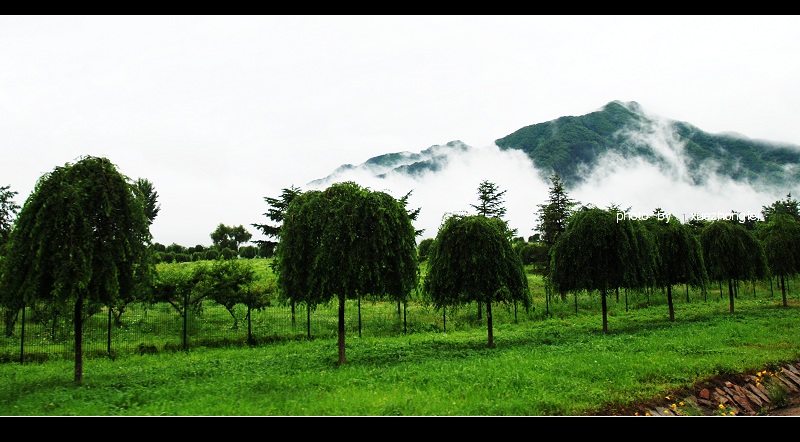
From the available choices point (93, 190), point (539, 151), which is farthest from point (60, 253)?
point (539, 151)

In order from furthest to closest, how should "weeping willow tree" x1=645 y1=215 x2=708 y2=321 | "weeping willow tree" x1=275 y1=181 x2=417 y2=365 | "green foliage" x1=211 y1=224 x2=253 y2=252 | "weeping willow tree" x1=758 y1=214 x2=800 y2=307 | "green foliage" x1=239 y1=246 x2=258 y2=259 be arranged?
"green foliage" x1=211 y1=224 x2=253 y2=252, "green foliage" x1=239 y1=246 x2=258 y2=259, "weeping willow tree" x1=758 y1=214 x2=800 y2=307, "weeping willow tree" x1=645 y1=215 x2=708 y2=321, "weeping willow tree" x1=275 y1=181 x2=417 y2=365

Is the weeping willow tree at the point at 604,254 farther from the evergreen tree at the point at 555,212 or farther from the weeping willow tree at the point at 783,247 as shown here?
the evergreen tree at the point at 555,212

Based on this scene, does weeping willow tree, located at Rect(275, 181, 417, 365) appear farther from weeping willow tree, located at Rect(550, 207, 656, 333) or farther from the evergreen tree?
the evergreen tree

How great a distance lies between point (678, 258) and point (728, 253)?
196 inches

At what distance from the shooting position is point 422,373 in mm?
11328

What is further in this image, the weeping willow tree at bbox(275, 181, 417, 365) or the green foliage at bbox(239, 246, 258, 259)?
the green foliage at bbox(239, 246, 258, 259)

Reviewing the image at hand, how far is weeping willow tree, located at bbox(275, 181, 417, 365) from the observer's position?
494 inches

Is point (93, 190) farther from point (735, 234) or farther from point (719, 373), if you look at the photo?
point (735, 234)

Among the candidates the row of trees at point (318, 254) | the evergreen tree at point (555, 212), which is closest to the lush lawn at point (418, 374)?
the row of trees at point (318, 254)

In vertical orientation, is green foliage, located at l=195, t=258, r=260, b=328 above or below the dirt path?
above

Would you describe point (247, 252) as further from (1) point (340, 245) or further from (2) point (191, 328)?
(1) point (340, 245)

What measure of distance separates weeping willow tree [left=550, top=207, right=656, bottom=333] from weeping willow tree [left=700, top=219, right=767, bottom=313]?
825 centimetres

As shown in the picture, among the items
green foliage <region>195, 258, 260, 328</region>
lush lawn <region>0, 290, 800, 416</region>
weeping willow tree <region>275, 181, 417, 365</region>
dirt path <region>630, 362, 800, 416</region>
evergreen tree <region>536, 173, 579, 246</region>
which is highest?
evergreen tree <region>536, 173, 579, 246</region>

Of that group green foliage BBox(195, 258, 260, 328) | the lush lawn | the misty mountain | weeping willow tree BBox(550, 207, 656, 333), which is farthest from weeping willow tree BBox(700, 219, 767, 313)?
the misty mountain
